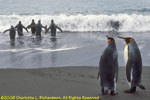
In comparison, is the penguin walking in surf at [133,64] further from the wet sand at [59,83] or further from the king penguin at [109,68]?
the king penguin at [109,68]

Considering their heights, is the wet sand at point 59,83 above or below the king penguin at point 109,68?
below

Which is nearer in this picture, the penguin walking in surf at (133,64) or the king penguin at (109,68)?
the king penguin at (109,68)

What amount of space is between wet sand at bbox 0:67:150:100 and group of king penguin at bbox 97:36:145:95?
0.53 ft

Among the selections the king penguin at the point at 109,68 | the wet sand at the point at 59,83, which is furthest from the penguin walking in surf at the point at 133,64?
the king penguin at the point at 109,68

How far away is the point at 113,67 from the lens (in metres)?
5.32

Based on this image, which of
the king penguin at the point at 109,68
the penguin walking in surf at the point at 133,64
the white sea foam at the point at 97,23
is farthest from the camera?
the white sea foam at the point at 97,23

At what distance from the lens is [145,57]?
32.1 ft

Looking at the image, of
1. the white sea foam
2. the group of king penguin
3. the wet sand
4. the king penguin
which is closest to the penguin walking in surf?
the group of king penguin

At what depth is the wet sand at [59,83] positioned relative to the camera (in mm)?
5312

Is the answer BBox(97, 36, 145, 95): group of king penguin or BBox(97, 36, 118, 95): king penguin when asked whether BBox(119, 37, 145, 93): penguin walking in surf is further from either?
BBox(97, 36, 118, 95): king penguin

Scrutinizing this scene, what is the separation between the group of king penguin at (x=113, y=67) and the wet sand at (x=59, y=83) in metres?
0.16

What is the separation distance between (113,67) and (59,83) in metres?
1.27

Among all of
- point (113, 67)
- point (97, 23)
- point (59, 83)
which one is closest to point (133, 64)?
point (113, 67)

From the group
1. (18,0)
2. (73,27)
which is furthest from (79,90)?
(18,0)
